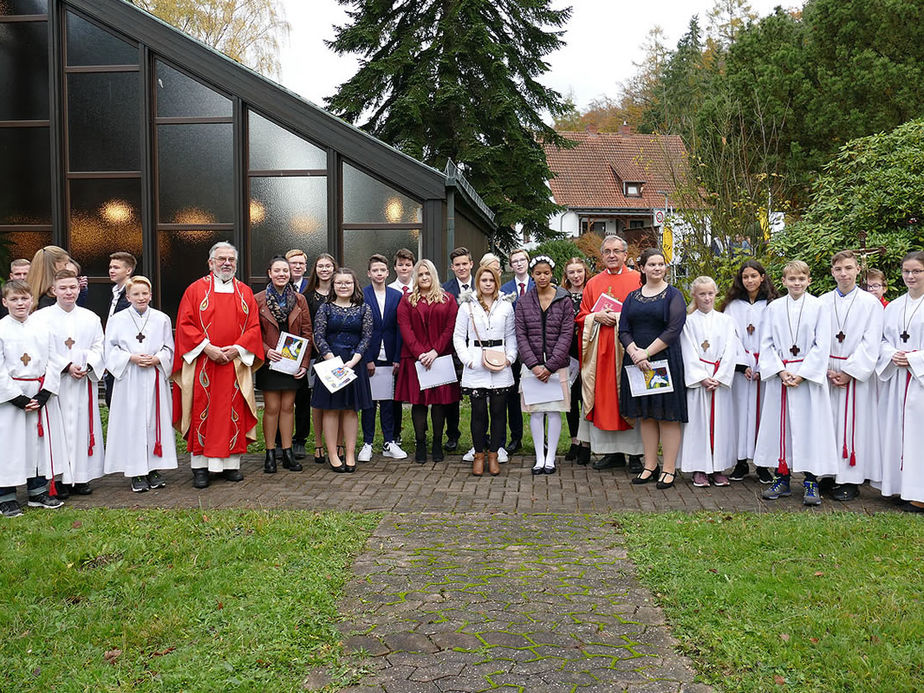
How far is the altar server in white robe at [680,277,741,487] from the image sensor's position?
796 cm

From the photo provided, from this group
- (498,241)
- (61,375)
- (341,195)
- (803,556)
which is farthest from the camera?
(498,241)

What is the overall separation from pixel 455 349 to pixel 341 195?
5062 millimetres

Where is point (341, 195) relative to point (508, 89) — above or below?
below

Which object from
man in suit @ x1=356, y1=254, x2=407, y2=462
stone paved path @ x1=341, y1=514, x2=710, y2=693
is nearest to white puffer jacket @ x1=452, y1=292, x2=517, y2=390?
man in suit @ x1=356, y1=254, x2=407, y2=462

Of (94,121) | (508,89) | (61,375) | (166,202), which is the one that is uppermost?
(508,89)

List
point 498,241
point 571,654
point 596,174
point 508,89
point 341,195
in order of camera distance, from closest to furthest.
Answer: point 571,654 → point 341,195 → point 508,89 → point 498,241 → point 596,174

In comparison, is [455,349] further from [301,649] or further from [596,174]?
[596,174]

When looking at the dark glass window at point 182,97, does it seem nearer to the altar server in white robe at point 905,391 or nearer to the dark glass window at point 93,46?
the dark glass window at point 93,46

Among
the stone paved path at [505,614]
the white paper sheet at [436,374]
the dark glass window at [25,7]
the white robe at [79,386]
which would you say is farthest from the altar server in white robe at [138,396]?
the dark glass window at [25,7]

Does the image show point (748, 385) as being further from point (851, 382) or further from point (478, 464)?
point (478, 464)

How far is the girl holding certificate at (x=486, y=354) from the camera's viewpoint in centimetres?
863

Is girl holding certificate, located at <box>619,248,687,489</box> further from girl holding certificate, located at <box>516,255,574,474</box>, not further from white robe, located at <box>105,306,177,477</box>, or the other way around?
white robe, located at <box>105,306,177,477</box>

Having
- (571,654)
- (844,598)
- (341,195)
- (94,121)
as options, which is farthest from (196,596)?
(94,121)

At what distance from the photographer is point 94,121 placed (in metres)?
13.3
